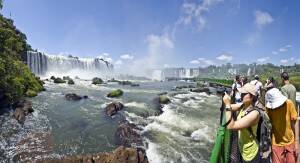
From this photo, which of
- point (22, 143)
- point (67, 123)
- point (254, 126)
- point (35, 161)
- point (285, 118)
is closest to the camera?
point (254, 126)

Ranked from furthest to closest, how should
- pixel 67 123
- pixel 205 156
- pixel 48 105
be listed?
pixel 48 105 < pixel 67 123 < pixel 205 156

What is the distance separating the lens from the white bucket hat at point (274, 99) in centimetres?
532

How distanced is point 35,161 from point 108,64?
379ft

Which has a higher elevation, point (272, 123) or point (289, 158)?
point (272, 123)

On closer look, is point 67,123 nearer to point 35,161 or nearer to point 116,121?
point 116,121

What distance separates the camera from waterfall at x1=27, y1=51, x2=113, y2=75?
7693 centimetres

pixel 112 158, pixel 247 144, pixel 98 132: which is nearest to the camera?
pixel 247 144

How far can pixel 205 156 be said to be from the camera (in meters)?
15.6

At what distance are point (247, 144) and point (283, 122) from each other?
1.05 m

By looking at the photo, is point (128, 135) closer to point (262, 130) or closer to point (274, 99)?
point (262, 130)

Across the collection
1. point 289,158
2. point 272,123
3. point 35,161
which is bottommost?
point 35,161

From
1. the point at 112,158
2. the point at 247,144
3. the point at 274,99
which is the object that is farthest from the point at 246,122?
the point at 112,158

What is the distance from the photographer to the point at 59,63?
9138 centimetres

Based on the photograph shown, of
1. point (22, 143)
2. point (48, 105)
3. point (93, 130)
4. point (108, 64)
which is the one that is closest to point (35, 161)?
point (22, 143)
